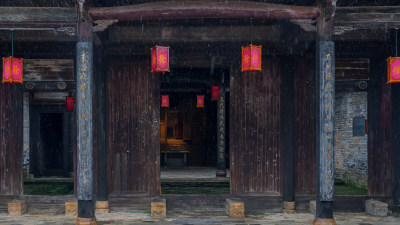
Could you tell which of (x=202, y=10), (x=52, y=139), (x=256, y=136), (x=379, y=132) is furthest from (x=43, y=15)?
(x=52, y=139)

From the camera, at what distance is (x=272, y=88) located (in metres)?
10.1

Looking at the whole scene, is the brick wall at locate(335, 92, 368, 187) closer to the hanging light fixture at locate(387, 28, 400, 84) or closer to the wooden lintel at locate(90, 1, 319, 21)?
the hanging light fixture at locate(387, 28, 400, 84)

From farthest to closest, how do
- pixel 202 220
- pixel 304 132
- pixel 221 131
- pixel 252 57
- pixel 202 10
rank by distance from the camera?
1. pixel 221 131
2. pixel 304 132
3. pixel 202 220
4. pixel 252 57
5. pixel 202 10

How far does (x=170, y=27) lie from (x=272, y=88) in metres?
2.74

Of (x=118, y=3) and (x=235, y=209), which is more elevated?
(x=118, y=3)

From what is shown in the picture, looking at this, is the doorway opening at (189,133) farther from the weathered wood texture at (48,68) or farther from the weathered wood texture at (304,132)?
the weathered wood texture at (48,68)

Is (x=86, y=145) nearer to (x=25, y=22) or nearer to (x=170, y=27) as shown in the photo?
(x=25, y=22)

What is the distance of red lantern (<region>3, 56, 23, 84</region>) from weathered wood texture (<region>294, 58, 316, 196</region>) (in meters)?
5.92

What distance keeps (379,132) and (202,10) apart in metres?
5.15

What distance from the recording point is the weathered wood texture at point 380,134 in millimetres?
9820

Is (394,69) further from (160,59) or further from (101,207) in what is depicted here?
(101,207)

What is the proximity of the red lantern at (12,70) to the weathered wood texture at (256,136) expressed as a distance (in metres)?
4.61

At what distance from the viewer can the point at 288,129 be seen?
991 centimetres

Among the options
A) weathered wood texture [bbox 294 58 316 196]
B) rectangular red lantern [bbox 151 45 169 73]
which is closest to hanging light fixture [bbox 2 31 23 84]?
rectangular red lantern [bbox 151 45 169 73]
